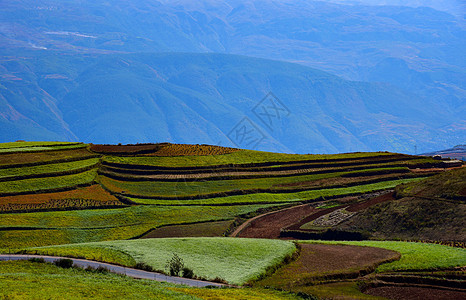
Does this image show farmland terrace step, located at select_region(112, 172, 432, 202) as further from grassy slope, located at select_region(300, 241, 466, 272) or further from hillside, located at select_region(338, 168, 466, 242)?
grassy slope, located at select_region(300, 241, 466, 272)

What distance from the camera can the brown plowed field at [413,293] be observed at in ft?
134

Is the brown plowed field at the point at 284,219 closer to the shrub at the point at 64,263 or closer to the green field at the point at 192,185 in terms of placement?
the green field at the point at 192,185

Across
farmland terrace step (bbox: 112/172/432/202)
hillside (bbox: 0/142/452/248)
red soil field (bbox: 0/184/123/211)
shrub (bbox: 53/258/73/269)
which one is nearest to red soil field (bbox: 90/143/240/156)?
hillside (bbox: 0/142/452/248)

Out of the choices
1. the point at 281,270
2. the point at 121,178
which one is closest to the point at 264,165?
the point at 121,178

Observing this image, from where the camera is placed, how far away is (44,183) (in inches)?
3541

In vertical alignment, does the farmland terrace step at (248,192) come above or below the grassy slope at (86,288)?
above

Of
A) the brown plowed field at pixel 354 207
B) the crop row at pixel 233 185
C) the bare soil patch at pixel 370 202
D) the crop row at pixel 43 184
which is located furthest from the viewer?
the crop row at pixel 233 185

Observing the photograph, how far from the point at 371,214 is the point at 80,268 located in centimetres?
3926

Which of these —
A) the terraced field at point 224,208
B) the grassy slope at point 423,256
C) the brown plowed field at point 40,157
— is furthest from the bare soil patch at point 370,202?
the brown plowed field at point 40,157

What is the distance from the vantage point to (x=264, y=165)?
353 ft

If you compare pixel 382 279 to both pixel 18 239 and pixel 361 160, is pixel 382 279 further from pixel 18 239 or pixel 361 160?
pixel 361 160

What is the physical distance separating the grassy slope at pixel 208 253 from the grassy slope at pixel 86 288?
212 inches

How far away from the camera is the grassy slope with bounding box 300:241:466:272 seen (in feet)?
156

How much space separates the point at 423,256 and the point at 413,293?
950 cm
